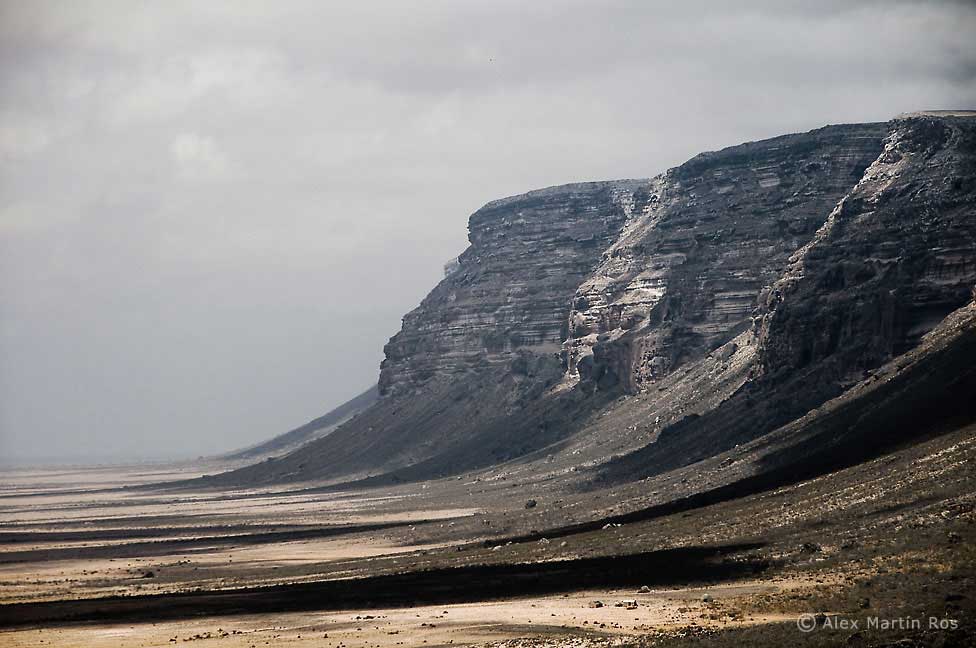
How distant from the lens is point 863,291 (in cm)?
13875

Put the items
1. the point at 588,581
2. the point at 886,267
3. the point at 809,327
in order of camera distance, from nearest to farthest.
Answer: the point at 588,581, the point at 886,267, the point at 809,327

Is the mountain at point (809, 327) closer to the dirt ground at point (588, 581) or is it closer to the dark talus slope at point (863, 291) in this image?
the dark talus slope at point (863, 291)

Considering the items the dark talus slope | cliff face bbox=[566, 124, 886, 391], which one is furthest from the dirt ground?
cliff face bbox=[566, 124, 886, 391]

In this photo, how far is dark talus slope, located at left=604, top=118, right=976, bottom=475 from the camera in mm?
134500

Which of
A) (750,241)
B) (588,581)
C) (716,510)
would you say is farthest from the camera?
(750,241)

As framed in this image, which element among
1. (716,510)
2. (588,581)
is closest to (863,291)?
(716,510)

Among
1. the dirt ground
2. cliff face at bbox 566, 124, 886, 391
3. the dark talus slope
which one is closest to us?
the dirt ground

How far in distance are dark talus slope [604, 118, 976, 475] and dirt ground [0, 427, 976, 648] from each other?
2380cm

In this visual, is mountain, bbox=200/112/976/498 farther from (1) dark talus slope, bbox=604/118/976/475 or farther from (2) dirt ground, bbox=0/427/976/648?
(2) dirt ground, bbox=0/427/976/648

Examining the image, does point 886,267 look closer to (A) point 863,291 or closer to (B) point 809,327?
(A) point 863,291

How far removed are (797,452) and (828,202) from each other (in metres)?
77.8

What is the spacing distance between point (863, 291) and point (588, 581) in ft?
231

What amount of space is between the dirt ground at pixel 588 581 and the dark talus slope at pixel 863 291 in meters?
23.8

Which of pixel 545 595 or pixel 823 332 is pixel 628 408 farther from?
pixel 545 595
